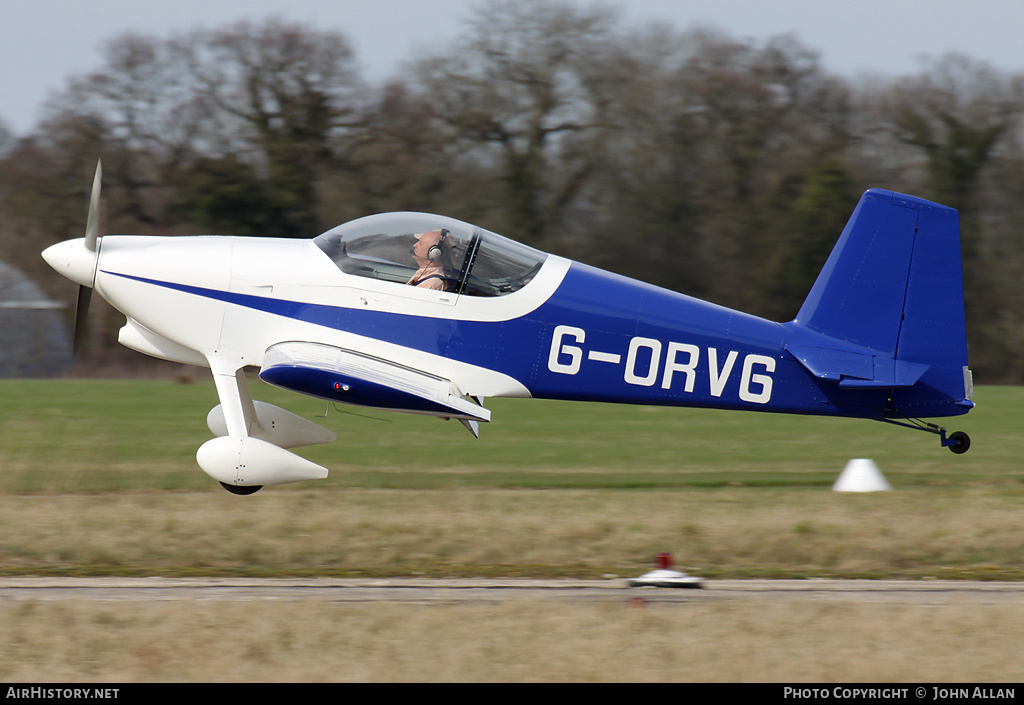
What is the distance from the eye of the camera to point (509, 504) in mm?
10000

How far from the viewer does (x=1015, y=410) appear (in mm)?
18703

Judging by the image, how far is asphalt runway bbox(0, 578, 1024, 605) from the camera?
22.3 ft

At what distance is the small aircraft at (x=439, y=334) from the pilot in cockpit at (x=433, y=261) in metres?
→ 0.01

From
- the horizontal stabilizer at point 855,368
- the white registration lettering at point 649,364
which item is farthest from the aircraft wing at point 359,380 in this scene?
the horizontal stabilizer at point 855,368

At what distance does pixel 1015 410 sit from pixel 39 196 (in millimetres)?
23423

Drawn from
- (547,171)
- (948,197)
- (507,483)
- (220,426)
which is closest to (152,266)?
(220,426)

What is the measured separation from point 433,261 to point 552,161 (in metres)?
20.6

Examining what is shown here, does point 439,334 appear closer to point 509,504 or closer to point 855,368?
point 509,504

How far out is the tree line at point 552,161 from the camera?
27.2 m

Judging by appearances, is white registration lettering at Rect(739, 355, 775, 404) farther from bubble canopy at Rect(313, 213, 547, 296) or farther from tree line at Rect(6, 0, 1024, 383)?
tree line at Rect(6, 0, 1024, 383)

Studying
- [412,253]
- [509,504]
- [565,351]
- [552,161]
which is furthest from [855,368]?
[552,161]

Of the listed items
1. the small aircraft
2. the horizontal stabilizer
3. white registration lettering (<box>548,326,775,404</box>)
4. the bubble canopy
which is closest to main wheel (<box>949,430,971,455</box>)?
the small aircraft

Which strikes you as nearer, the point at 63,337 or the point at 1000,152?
the point at 63,337

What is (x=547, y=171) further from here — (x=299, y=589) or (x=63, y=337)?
(x=299, y=589)
